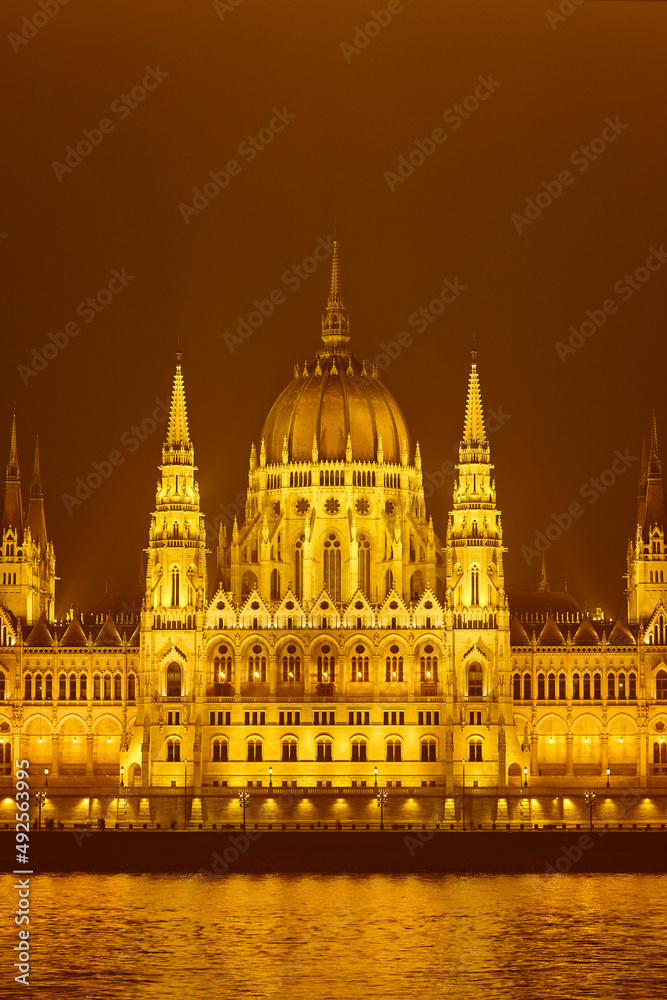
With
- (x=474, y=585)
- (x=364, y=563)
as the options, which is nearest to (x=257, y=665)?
(x=474, y=585)

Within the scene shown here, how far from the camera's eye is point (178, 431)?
616 ft

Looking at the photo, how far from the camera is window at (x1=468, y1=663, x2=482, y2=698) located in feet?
593

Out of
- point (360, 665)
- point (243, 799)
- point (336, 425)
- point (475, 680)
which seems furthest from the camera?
point (336, 425)

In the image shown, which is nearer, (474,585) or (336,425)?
(474,585)

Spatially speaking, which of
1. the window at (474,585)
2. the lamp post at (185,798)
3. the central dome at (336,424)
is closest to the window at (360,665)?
the window at (474,585)

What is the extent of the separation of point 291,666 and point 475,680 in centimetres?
1218

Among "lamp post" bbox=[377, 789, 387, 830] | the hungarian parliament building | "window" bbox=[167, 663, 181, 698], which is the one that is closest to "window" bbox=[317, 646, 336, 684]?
the hungarian parliament building

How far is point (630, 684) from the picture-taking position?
610 ft

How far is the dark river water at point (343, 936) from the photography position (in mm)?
118438

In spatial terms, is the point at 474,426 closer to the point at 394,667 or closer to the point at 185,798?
the point at 394,667

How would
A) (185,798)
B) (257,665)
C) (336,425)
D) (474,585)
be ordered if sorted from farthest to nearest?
1. (336,425)
2. (257,665)
3. (474,585)
4. (185,798)

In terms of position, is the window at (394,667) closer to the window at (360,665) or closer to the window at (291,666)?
the window at (360,665)

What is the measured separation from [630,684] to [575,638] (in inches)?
192

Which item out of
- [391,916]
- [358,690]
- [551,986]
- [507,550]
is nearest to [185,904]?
[391,916]
